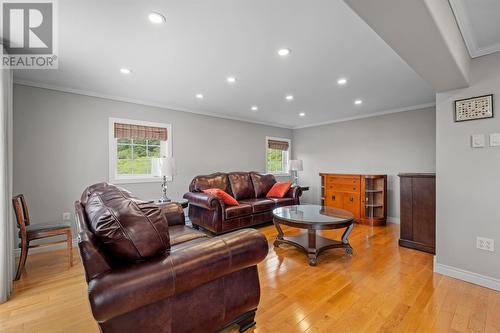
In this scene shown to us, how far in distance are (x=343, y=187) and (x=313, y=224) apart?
8.66ft

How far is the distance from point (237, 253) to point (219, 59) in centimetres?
206

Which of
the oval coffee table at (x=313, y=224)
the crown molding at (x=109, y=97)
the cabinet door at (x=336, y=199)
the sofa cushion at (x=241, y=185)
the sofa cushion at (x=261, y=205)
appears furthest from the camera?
the cabinet door at (x=336, y=199)

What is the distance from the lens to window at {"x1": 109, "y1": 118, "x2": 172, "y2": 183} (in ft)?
12.4

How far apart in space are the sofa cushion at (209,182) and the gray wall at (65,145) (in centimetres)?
41

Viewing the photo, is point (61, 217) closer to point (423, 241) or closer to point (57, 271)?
point (57, 271)

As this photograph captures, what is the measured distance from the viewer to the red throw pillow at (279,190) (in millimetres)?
4770

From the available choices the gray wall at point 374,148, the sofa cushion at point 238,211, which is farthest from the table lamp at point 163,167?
the gray wall at point 374,148

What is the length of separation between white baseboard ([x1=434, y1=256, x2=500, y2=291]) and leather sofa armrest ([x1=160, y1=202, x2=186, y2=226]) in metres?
3.01

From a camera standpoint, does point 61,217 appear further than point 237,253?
Yes

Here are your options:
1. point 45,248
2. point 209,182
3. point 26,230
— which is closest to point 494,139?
point 209,182

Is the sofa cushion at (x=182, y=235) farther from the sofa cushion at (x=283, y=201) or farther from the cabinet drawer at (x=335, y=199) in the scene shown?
the cabinet drawer at (x=335, y=199)

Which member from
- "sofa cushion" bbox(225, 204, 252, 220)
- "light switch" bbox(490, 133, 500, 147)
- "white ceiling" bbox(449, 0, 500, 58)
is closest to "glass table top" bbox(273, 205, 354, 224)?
"sofa cushion" bbox(225, 204, 252, 220)

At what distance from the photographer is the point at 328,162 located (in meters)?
5.95

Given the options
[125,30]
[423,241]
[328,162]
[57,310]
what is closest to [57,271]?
[57,310]
